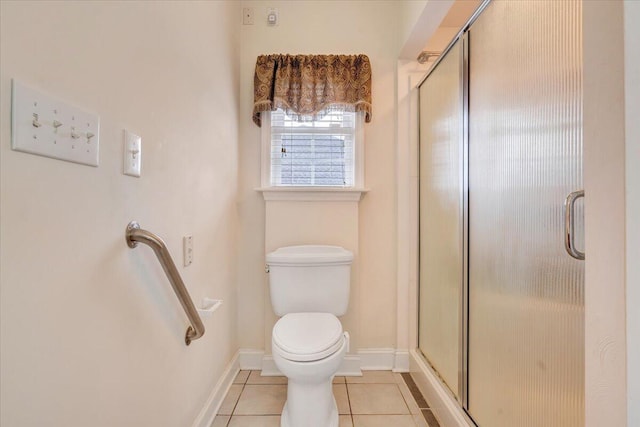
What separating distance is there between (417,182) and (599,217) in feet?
4.84

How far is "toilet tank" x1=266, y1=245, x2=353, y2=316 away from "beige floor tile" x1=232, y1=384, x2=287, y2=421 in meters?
0.45

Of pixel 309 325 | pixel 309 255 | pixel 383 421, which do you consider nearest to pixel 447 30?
pixel 309 255

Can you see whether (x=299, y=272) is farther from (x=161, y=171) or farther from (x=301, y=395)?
(x=161, y=171)

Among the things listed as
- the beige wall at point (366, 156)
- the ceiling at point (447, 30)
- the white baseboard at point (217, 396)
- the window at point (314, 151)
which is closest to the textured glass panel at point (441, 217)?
the beige wall at point (366, 156)

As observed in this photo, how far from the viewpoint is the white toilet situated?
1.24 m

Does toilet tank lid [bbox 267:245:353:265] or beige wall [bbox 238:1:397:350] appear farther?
beige wall [bbox 238:1:397:350]

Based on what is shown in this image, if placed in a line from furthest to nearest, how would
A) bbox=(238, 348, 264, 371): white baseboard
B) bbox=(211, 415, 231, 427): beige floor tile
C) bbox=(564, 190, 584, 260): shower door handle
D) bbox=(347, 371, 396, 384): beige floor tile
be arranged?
bbox=(238, 348, 264, 371): white baseboard
bbox=(347, 371, 396, 384): beige floor tile
bbox=(211, 415, 231, 427): beige floor tile
bbox=(564, 190, 584, 260): shower door handle

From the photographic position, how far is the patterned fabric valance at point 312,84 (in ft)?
6.06

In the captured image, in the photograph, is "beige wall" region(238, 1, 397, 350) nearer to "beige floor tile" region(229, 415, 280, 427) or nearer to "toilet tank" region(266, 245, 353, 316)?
→ "toilet tank" region(266, 245, 353, 316)

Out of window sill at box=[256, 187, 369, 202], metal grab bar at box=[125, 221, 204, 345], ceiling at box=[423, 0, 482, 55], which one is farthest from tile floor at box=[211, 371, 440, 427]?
ceiling at box=[423, 0, 482, 55]

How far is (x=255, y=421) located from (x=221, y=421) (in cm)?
17

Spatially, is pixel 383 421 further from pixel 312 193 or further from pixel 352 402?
pixel 312 193

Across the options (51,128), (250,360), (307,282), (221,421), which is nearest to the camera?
(51,128)

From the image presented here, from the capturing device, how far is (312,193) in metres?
1.86
